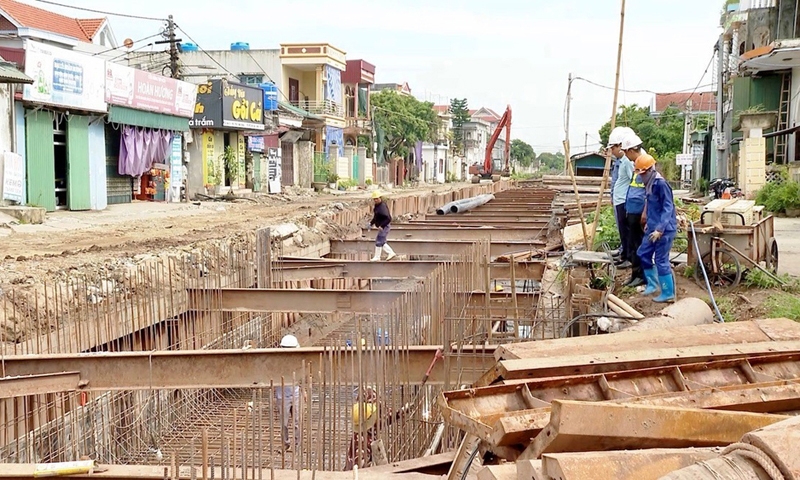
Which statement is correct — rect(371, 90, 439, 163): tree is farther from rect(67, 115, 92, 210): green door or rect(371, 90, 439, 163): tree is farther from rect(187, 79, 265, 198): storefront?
rect(67, 115, 92, 210): green door

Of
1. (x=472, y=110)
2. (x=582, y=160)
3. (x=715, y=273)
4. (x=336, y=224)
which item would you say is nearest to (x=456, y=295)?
(x=715, y=273)

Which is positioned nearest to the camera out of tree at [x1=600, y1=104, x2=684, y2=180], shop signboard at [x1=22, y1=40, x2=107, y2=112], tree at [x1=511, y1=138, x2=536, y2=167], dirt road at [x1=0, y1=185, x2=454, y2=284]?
dirt road at [x1=0, y1=185, x2=454, y2=284]

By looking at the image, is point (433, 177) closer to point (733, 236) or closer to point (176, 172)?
point (176, 172)

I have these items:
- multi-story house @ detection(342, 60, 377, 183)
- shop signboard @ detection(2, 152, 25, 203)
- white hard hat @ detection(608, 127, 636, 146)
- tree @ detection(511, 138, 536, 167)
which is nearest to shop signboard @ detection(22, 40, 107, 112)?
shop signboard @ detection(2, 152, 25, 203)

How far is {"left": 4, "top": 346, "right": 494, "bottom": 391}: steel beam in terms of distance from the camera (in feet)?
19.1

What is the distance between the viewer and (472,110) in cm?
12094

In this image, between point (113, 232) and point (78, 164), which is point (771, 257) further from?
point (78, 164)

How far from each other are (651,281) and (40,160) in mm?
15174

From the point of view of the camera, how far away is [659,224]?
6.85 metres

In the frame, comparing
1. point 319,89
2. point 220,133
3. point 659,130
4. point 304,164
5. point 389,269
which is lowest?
point 389,269

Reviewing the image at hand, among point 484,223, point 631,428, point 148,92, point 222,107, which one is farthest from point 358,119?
point 631,428

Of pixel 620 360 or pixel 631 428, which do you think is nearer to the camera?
pixel 631 428

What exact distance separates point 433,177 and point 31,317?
6500 cm

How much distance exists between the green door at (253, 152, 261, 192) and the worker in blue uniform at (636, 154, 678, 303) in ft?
86.1
